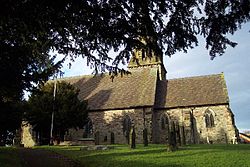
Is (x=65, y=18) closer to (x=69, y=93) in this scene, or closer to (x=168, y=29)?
(x=168, y=29)

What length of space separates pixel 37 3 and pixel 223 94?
2966 centimetres

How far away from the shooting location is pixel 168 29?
5.76m

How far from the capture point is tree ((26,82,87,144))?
28938mm

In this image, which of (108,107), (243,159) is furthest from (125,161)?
(108,107)

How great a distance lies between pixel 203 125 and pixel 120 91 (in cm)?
1073

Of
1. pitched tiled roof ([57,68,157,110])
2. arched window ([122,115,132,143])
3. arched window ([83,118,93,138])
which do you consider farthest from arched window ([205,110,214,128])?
arched window ([83,118,93,138])

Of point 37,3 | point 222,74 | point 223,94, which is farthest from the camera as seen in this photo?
point 222,74

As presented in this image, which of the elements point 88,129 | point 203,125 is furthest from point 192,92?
point 88,129

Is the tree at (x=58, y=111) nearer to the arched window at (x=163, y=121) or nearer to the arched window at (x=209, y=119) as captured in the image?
the arched window at (x=163, y=121)

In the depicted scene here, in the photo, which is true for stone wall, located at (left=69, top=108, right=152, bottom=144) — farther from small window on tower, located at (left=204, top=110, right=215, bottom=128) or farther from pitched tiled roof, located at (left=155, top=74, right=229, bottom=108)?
small window on tower, located at (left=204, top=110, right=215, bottom=128)

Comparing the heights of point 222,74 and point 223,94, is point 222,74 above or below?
above

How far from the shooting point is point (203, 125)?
31297mm

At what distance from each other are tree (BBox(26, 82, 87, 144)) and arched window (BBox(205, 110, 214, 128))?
12.9 meters

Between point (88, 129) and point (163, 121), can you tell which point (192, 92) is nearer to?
point (163, 121)
